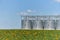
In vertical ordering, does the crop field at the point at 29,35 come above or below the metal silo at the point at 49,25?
below

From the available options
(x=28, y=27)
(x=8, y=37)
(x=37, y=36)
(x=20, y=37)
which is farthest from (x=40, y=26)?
(x=8, y=37)

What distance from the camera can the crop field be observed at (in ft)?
13.8

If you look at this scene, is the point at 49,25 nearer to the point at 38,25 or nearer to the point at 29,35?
the point at 38,25

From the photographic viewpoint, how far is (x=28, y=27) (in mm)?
5020

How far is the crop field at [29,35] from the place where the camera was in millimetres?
4219

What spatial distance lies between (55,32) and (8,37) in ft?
5.78

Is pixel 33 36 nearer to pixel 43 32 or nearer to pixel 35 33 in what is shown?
pixel 35 33

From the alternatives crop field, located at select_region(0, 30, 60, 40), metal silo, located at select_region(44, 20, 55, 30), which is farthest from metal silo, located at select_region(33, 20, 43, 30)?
crop field, located at select_region(0, 30, 60, 40)

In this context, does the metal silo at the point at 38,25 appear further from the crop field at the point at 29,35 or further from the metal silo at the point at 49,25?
the crop field at the point at 29,35

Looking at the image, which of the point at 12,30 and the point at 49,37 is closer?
the point at 49,37

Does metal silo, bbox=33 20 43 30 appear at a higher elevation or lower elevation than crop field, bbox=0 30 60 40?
higher

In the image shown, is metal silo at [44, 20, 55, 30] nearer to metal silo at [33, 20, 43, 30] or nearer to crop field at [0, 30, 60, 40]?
metal silo at [33, 20, 43, 30]

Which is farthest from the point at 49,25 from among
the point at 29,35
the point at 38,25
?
the point at 29,35

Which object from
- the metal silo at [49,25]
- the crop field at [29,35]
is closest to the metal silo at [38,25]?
the metal silo at [49,25]
